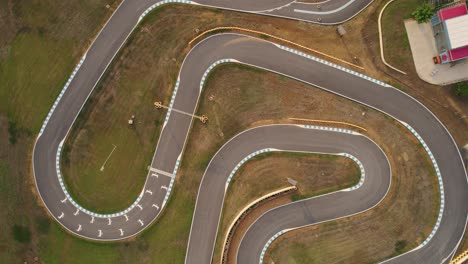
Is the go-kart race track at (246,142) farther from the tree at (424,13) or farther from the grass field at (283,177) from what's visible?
the tree at (424,13)

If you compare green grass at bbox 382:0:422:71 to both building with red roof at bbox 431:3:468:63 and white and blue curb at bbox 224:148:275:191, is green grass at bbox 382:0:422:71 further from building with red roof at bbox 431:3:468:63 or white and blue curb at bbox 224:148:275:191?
white and blue curb at bbox 224:148:275:191

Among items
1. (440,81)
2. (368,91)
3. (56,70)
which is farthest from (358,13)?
(56,70)

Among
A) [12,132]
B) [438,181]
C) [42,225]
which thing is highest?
[12,132]

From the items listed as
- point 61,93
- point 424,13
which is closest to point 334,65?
point 424,13

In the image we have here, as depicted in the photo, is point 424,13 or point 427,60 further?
point 427,60

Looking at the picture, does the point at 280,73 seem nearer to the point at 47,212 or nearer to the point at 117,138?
the point at 117,138

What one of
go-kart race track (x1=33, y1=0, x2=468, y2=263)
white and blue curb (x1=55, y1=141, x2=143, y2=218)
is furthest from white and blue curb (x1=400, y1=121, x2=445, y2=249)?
white and blue curb (x1=55, y1=141, x2=143, y2=218)

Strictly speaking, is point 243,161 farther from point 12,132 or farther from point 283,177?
point 12,132
